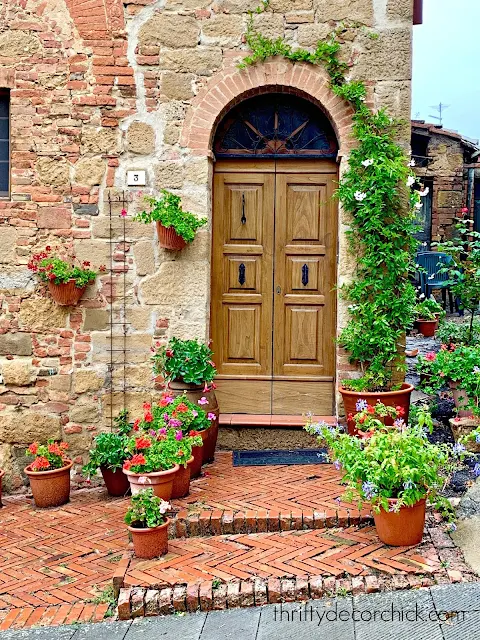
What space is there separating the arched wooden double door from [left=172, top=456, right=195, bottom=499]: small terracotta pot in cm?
137

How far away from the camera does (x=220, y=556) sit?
4.29 meters

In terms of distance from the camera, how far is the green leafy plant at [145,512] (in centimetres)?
435

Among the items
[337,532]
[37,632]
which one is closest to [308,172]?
[337,532]

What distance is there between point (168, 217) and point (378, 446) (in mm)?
2763

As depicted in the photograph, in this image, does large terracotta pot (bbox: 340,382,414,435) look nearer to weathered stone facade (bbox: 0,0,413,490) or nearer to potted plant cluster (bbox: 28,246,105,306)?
weathered stone facade (bbox: 0,0,413,490)

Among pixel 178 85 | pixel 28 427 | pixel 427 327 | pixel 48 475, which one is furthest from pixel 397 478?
pixel 427 327

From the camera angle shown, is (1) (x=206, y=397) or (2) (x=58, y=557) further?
(1) (x=206, y=397)

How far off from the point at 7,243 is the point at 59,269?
0.58 meters

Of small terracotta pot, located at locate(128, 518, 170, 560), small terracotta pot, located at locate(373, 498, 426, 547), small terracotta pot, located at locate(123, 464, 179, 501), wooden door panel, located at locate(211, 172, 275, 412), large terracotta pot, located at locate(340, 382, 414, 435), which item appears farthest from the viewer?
wooden door panel, located at locate(211, 172, 275, 412)

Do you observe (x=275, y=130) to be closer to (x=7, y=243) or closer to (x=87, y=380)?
(x=7, y=243)

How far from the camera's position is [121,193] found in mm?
6250

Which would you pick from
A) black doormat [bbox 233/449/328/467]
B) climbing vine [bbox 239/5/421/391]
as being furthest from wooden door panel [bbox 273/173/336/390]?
black doormat [bbox 233/449/328/467]

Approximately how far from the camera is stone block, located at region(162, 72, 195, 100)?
6176mm

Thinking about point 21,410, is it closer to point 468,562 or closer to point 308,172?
point 308,172
